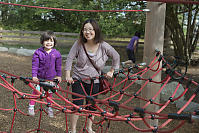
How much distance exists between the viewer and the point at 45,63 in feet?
7.64

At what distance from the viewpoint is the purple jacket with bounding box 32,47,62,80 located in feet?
7.57

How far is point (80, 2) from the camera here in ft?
25.4

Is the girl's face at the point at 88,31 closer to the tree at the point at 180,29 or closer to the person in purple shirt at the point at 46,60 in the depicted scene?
the person in purple shirt at the point at 46,60

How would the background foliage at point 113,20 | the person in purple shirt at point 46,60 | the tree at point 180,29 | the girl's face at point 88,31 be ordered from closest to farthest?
the girl's face at point 88,31 < the person in purple shirt at point 46,60 < the tree at point 180,29 < the background foliage at point 113,20

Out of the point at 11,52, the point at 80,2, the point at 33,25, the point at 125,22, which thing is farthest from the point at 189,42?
the point at 33,25

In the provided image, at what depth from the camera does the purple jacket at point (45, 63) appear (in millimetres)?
2309

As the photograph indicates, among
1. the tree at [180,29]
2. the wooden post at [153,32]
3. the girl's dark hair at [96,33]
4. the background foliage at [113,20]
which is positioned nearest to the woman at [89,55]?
the girl's dark hair at [96,33]

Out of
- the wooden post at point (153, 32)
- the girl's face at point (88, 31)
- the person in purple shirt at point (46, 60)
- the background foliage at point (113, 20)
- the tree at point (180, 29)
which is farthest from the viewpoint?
the background foliage at point (113, 20)

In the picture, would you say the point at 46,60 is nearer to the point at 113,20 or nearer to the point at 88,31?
the point at 88,31

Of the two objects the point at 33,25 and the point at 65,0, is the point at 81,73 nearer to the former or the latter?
the point at 65,0

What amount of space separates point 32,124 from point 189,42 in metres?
4.93

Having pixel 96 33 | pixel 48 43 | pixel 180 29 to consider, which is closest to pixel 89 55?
pixel 96 33

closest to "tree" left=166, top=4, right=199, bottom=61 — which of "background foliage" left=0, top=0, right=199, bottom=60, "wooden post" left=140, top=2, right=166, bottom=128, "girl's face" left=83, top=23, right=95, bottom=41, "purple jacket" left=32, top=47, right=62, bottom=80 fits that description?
"background foliage" left=0, top=0, right=199, bottom=60

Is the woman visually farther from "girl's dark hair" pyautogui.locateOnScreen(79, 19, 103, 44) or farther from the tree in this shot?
the tree
